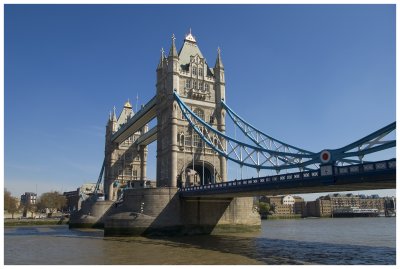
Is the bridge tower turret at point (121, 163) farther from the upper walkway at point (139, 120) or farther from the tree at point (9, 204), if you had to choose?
the tree at point (9, 204)

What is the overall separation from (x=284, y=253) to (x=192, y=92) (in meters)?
31.2

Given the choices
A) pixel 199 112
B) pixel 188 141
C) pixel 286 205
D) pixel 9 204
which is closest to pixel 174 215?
pixel 188 141

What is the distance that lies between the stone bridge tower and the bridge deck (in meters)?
11.6

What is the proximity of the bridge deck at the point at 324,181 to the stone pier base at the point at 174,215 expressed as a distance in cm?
521

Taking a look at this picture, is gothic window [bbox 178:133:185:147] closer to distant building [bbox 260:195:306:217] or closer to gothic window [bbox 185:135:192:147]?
Answer: gothic window [bbox 185:135:192:147]

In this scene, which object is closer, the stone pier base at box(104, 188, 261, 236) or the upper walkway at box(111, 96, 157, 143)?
the stone pier base at box(104, 188, 261, 236)

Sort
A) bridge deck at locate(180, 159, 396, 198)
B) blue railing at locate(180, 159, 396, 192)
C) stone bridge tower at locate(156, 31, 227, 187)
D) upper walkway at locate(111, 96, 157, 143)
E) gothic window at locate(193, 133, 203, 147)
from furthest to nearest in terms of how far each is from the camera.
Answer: upper walkway at locate(111, 96, 157, 143)
gothic window at locate(193, 133, 203, 147)
stone bridge tower at locate(156, 31, 227, 187)
bridge deck at locate(180, 159, 396, 198)
blue railing at locate(180, 159, 396, 192)

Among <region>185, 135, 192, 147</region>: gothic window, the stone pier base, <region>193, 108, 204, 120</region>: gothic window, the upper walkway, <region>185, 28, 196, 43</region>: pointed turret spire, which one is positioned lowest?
the stone pier base

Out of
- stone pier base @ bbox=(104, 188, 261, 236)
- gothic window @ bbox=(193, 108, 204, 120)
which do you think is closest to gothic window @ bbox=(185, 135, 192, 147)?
gothic window @ bbox=(193, 108, 204, 120)

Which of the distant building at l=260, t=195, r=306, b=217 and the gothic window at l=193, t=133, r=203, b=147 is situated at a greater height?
the gothic window at l=193, t=133, r=203, b=147

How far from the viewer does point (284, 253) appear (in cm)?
2544

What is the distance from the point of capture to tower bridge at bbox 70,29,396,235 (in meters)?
26.9

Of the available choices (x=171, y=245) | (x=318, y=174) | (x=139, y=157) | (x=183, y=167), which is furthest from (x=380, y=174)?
(x=139, y=157)

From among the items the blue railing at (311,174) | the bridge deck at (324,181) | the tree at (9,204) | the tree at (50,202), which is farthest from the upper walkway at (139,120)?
the tree at (50,202)
